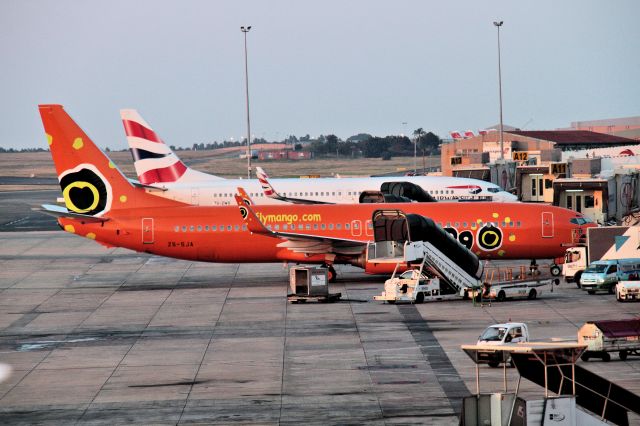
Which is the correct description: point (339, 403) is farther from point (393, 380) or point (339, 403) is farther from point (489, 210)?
point (489, 210)

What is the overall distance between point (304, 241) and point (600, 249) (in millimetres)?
16417

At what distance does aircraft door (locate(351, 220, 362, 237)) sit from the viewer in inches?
2430

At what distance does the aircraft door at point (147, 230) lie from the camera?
6253 cm

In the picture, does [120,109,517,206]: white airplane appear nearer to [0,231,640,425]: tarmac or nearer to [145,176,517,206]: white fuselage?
[145,176,517,206]: white fuselage

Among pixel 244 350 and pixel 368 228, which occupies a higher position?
pixel 368 228

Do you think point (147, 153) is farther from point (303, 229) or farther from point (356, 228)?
point (356, 228)

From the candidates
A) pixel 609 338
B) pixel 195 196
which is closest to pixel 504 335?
pixel 609 338

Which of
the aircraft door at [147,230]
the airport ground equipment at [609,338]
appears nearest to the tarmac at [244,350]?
the airport ground equipment at [609,338]

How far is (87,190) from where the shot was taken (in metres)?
65.2

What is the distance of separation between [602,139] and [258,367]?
147 meters

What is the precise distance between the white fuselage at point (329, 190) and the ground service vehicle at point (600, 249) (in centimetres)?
2835

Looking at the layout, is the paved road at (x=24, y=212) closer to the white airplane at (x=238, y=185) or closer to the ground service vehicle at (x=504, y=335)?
the white airplane at (x=238, y=185)

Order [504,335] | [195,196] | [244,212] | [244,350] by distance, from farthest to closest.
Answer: [195,196] < [244,212] < [244,350] < [504,335]

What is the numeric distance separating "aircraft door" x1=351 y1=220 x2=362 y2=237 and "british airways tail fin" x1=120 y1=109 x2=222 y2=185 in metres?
34.2
